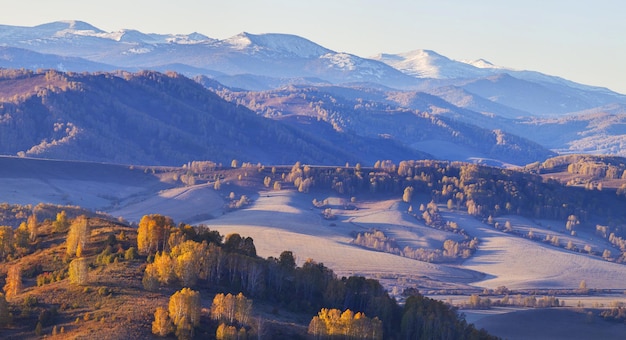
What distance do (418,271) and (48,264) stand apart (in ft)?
307

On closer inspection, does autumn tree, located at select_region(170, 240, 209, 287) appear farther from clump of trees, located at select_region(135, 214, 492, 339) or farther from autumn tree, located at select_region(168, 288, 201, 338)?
autumn tree, located at select_region(168, 288, 201, 338)

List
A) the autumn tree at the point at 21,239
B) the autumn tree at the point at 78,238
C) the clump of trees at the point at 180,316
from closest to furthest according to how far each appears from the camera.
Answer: the clump of trees at the point at 180,316, the autumn tree at the point at 78,238, the autumn tree at the point at 21,239

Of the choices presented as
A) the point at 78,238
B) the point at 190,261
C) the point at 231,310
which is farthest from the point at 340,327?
the point at 78,238

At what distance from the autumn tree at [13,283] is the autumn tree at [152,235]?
10.8 meters

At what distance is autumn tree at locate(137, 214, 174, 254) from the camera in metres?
94.8

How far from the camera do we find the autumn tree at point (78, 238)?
3718 inches

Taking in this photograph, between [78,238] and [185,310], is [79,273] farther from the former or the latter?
[185,310]

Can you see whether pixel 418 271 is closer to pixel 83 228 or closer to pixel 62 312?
pixel 83 228

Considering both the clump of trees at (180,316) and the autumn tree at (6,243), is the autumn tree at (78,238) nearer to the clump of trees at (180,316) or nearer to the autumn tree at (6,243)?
the autumn tree at (6,243)

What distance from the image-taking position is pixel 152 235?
312 feet

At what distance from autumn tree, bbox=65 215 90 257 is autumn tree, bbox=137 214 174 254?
480 centimetres

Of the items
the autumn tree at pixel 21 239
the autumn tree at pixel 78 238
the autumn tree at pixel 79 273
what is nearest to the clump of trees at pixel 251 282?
the autumn tree at pixel 79 273

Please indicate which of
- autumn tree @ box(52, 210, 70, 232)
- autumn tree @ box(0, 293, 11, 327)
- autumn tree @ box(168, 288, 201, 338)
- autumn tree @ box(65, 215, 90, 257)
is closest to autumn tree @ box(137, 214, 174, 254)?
autumn tree @ box(65, 215, 90, 257)

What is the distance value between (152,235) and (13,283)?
Answer: 14089mm
